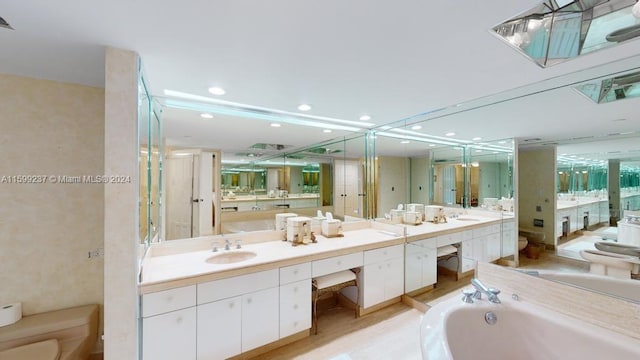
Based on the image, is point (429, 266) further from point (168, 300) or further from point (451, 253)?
point (168, 300)

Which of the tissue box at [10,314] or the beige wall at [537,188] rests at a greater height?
the beige wall at [537,188]

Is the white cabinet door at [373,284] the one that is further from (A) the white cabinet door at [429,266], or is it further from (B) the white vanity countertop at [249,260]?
(A) the white cabinet door at [429,266]

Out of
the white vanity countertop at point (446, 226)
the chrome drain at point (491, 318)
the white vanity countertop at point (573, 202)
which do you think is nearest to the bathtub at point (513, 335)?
the chrome drain at point (491, 318)

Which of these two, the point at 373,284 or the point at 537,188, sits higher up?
the point at 537,188

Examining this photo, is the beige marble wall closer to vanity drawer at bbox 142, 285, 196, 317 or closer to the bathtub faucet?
vanity drawer at bbox 142, 285, 196, 317

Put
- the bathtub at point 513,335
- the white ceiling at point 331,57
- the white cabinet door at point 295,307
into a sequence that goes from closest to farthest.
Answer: the white ceiling at point 331,57, the bathtub at point 513,335, the white cabinet door at point 295,307

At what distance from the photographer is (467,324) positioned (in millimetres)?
1613

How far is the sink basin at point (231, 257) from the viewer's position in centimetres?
227

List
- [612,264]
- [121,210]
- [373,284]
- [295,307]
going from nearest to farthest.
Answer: [121,210]
[612,264]
[295,307]
[373,284]

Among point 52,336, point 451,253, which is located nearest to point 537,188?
point 451,253

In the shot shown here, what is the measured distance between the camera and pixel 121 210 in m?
1.41

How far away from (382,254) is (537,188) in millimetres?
1574

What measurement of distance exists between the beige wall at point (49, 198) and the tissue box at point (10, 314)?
69 mm

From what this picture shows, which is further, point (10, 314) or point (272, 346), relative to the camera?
point (272, 346)
